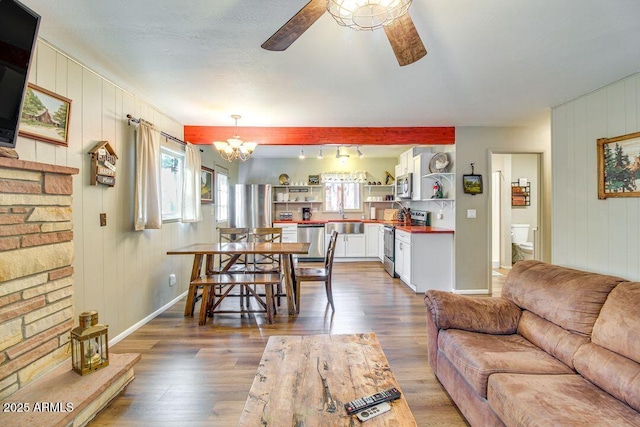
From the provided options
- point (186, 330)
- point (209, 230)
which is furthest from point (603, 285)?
point (209, 230)

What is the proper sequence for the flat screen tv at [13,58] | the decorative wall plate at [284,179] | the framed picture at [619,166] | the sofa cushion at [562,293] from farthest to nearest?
the decorative wall plate at [284,179] < the framed picture at [619,166] < the sofa cushion at [562,293] < the flat screen tv at [13,58]

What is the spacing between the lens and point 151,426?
1745mm

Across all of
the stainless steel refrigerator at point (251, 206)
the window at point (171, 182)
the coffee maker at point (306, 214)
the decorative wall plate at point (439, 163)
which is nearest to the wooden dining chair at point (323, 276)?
the window at point (171, 182)

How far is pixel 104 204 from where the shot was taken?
262 centimetres

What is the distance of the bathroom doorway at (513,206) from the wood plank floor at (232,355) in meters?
2.92

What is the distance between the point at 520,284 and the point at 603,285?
50 cm

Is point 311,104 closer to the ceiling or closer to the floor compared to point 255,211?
closer to the ceiling

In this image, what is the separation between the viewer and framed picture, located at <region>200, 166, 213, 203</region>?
493 centimetres

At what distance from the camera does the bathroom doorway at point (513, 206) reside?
5852 millimetres

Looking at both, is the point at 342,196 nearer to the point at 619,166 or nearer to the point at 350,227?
the point at 350,227

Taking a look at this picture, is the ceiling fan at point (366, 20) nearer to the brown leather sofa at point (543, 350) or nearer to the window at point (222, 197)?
the brown leather sofa at point (543, 350)

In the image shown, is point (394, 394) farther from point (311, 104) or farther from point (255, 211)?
point (255, 211)

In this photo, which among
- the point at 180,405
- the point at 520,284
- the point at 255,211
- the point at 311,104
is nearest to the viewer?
the point at 180,405

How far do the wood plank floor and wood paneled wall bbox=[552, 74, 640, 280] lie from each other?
69.7 inches
